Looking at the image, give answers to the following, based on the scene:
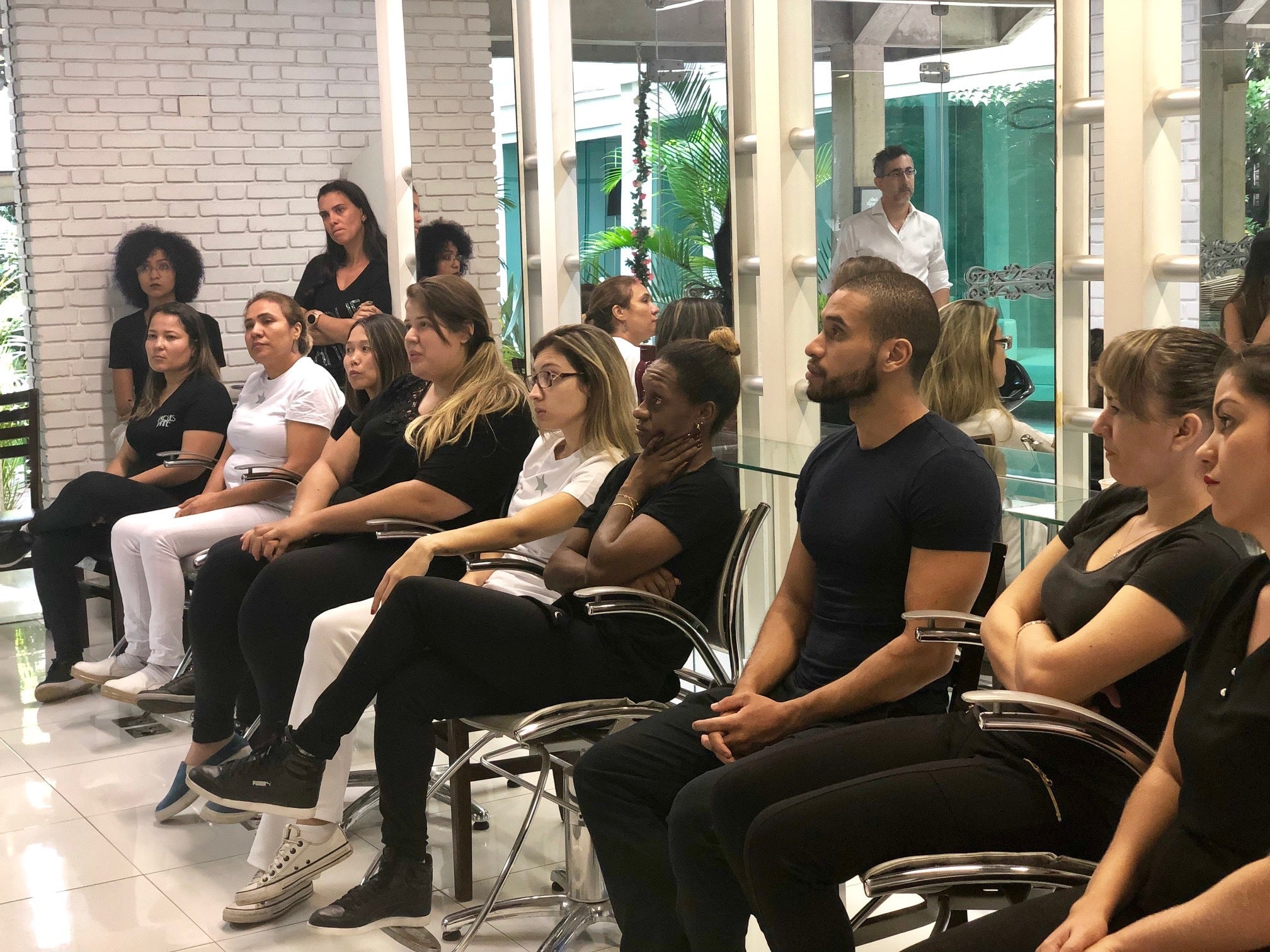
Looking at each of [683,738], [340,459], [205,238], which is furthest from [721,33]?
[205,238]

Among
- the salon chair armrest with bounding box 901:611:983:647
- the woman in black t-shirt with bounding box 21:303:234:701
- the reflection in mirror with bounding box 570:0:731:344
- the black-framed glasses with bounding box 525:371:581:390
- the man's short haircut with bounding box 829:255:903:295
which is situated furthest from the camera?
the woman in black t-shirt with bounding box 21:303:234:701

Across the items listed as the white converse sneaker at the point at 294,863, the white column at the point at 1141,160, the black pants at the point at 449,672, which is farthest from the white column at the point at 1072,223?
the white converse sneaker at the point at 294,863

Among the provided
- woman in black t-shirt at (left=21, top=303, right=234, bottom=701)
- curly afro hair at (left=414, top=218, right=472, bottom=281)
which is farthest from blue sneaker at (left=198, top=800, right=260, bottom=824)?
curly afro hair at (left=414, top=218, right=472, bottom=281)

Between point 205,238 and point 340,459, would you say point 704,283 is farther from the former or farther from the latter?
point 205,238

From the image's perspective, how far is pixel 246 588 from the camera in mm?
3736

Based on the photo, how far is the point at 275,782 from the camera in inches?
115

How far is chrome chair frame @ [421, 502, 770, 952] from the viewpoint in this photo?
264 cm

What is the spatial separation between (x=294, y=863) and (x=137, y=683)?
1.46 metres

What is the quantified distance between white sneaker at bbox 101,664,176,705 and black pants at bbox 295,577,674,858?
5.37 ft

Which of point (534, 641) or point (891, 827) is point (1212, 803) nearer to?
point (891, 827)

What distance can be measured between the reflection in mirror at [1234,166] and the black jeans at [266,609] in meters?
1.96

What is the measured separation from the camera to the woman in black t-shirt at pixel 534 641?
277cm

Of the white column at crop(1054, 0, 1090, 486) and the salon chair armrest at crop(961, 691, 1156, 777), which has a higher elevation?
the white column at crop(1054, 0, 1090, 486)

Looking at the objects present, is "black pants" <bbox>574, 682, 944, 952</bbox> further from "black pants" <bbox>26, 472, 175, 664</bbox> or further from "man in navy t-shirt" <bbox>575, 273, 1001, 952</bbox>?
"black pants" <bbox>26, 472, 175, 664</bbox>
